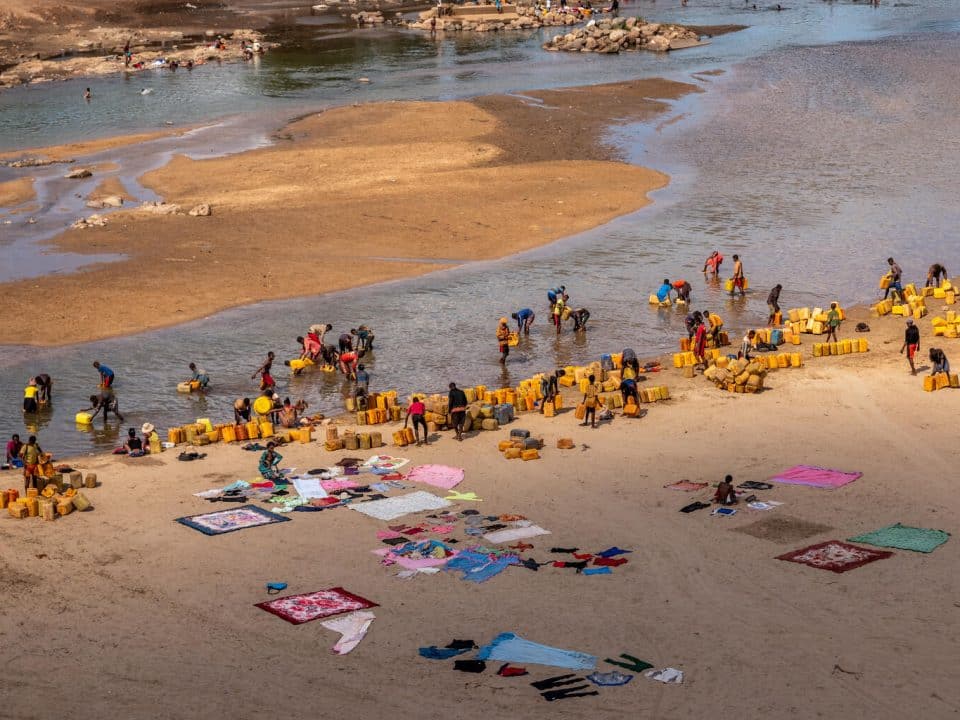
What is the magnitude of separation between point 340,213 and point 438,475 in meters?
23.2

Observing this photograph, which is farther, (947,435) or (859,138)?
(859,138)

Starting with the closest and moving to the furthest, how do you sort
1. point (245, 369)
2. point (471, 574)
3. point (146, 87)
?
point (471, 574) → point (245, 369) → point (146, 87)

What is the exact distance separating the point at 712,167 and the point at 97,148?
29328 mm

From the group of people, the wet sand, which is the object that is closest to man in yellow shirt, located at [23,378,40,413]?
the group of people

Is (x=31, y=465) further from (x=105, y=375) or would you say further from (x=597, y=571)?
(x=597, y=571)

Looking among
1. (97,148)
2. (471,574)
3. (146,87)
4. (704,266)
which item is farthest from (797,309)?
(146,87)

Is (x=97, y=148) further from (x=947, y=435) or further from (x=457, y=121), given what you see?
(x=947, y=435)

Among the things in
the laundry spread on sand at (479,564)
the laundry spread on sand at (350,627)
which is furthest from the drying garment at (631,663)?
the laundry spread on sand at (350,627)

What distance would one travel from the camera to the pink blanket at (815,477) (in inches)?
867

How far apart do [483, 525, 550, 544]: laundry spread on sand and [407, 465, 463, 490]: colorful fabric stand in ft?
8.98

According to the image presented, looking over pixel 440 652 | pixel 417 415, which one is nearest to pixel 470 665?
pixel 440 652

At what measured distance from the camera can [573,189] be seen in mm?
48750

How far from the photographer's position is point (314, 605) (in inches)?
694

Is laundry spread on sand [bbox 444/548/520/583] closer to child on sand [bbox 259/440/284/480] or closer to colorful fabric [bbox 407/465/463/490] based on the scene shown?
colorful fabric [bbox 407/465/463/490]
